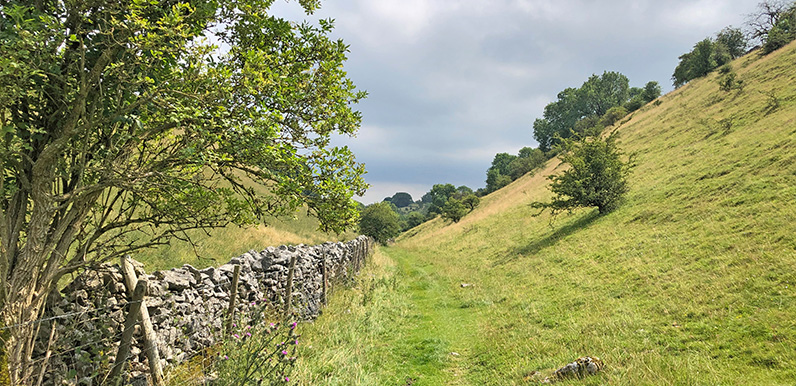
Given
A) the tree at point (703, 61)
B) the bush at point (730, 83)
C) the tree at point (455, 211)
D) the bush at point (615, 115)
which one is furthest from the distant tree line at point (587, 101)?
the bush at point (730, 83)

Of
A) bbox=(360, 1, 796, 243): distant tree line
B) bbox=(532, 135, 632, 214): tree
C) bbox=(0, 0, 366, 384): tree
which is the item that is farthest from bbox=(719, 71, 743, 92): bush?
bbox=(0, 0, 366, 384): tree

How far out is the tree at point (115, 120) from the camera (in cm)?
355

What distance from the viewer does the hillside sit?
244 inches

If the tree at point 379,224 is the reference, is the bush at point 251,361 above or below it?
below

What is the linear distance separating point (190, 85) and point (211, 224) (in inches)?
100

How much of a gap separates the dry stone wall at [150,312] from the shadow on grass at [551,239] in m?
14.7

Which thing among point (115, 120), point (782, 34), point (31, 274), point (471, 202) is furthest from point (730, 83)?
point (31, 274)

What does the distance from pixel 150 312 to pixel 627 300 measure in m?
11.2

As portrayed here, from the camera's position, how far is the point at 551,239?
68.4ft

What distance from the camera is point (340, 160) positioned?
18.5 ft

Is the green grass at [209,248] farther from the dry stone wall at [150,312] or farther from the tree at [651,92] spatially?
the tree at [651,92]

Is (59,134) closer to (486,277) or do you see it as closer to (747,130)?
(486,277)

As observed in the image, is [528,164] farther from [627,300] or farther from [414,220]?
[627,300]

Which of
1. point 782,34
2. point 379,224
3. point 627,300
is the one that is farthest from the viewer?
point 379,224
